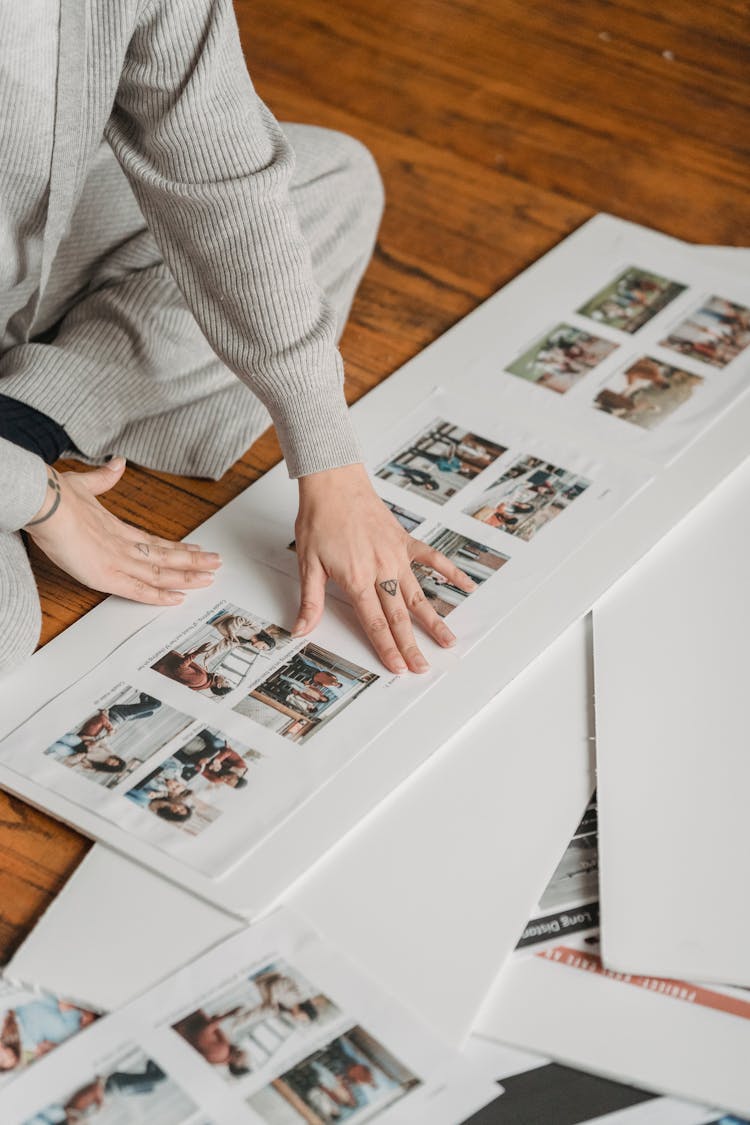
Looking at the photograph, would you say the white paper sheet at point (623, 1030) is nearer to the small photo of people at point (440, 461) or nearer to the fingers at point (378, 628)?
the fingers at point (378, 628)

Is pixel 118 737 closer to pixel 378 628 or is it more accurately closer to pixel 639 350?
pixel 378 628

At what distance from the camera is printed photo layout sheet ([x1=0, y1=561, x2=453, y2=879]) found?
104 centimetres

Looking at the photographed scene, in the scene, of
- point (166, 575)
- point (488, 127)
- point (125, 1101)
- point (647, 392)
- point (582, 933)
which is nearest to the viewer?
point (125, 1101)

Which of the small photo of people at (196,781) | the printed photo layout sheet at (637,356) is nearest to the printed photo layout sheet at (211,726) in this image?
the small photo of people at (196,781)

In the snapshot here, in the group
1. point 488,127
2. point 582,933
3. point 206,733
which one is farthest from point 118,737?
point 488,127

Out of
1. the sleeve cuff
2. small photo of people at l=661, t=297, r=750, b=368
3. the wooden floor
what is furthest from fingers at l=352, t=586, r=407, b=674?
small photo of people at l=661, t=297, r=750, b=368

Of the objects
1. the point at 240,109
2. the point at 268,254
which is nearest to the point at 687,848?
the point at 268,254

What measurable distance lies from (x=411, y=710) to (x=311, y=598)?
131 mm

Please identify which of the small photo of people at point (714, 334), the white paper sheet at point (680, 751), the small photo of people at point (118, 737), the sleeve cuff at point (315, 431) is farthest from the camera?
the small photo of people at point (714, 334)

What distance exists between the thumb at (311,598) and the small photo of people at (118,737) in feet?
0.42

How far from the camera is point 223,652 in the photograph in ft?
3.84

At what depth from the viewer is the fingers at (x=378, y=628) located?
1.14 meters

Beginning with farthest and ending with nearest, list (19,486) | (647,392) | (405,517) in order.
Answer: (647,392) < (405,517) < (19,486)

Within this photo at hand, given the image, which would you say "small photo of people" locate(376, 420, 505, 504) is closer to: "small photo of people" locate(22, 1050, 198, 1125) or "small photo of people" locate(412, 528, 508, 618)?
"small photo of people" locate(412, 528, 508, 618)
